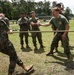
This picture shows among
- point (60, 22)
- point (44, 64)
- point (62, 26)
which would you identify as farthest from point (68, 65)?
point (60, 22)

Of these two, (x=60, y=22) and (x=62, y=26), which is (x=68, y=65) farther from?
(x=60, y=22)

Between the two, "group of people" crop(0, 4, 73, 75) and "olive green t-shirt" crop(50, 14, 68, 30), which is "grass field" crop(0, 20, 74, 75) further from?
"olive green t-shirt" crop(50, 14, 68, 30)

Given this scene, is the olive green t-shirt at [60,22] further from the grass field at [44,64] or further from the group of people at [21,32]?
the grass field at [44,64]

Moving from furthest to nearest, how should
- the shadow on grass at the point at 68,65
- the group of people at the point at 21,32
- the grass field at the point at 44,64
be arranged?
the shadow on grass at the point at 68,65
the grass field at the point at 44,64
the group of people at the point at 21,32

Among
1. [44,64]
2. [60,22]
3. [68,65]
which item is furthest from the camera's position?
[60,22]

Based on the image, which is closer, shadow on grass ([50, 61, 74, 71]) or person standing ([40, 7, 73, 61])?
shadow on grass ([50, 61, 74, 71])

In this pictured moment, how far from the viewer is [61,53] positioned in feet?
35.4

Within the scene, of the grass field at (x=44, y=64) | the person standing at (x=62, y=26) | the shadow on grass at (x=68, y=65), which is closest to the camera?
the grass field at (x=44, y=64)

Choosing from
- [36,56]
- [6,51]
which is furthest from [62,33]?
[6,51]

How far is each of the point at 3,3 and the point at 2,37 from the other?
60.1 meters

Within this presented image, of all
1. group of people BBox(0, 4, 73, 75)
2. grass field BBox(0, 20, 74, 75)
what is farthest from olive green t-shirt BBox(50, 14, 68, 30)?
grass field BBox(0, 20, 74, 75)

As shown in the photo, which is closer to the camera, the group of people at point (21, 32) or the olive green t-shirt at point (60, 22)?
the group of people at point (21, 32)

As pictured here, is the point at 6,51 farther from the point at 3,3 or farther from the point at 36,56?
the point at 3,3

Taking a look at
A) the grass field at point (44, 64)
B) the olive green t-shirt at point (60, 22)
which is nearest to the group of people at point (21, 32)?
the olive green t-shirt at point (60, 22)
